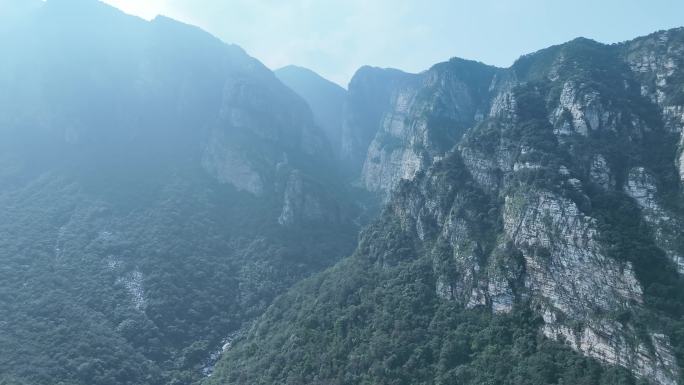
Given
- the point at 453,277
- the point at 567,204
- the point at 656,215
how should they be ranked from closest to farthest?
the point at 656,215, the point at 567,204, the point at 453,277

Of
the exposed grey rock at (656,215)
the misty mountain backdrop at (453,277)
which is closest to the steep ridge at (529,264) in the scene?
the exposed grey rock at (656,215)

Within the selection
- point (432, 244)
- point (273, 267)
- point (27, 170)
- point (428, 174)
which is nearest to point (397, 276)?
point (432, 244)

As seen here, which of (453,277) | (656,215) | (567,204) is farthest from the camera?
(453,277)

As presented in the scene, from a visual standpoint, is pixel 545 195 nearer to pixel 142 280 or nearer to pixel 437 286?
pixel 437 286

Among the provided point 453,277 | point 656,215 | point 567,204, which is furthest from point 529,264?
point 656,215

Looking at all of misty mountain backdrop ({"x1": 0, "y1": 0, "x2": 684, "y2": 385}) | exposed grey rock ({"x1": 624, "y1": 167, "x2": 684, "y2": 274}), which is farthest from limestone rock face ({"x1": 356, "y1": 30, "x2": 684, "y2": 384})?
misty mountain backdrop ({"x1": 0, "y1": 0, "x2": 684, "y2": 385})

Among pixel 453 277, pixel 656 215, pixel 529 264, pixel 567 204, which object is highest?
pixel 567 204

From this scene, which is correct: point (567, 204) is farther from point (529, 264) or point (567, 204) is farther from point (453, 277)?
point (453, 277)

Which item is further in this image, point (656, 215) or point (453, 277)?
point (453, 277)
